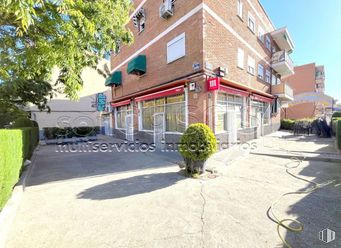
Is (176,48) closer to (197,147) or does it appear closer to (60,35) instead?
(197,147)

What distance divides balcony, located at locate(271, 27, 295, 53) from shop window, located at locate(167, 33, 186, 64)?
1282cm

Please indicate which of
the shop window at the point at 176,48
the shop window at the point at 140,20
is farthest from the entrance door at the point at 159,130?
the shop window at the point at 140,20

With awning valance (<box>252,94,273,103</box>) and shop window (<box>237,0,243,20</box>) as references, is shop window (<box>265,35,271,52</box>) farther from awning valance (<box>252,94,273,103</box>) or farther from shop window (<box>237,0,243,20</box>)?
shop window (<box>237,0,243,20</box>)

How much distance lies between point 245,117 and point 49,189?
11.3 metres

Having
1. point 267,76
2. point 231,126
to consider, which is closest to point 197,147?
point 231,126

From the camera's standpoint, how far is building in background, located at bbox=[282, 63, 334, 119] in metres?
19.5

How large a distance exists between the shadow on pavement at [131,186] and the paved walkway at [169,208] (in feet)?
0.09

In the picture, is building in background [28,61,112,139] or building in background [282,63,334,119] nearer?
building in background [282,63,334,119]

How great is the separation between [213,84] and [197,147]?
12.1 feet

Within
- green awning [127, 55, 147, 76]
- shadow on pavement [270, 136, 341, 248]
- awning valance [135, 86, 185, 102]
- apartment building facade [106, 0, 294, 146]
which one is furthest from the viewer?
green awning [127, 55, 147, 76]

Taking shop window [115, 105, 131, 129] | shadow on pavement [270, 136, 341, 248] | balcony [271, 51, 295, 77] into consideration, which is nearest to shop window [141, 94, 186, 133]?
shop window [115, 105, 131, 129]

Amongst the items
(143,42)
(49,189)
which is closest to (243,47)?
(143,42)

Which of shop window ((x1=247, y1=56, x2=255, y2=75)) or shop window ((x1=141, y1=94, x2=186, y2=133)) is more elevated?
shop window ((x1=247, y1=56, x2=255, y2=75))

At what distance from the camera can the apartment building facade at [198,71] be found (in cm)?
864
